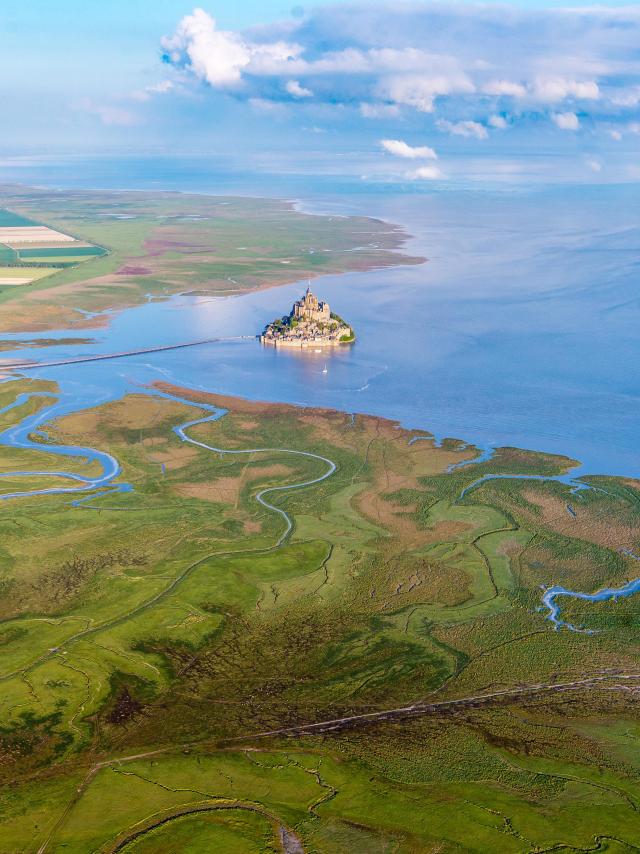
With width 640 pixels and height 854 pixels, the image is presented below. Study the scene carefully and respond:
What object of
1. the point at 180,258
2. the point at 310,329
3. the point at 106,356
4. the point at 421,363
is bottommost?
the point at 106,356

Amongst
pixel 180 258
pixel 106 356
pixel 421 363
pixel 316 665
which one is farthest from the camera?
pixel 180 258

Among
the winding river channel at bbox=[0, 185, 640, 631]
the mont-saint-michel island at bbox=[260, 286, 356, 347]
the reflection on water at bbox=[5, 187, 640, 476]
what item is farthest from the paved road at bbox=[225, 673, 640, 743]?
the mont-saint-michel island at bbox=[260, 286, 356, 347]

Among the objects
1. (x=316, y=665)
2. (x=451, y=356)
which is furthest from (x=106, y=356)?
(x=316, y=665)

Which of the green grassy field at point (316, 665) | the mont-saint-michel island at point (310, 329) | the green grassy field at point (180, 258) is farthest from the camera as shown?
the green grassy field at point (180, 258)

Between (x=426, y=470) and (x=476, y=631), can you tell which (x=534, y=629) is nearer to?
(x=476, y=631)

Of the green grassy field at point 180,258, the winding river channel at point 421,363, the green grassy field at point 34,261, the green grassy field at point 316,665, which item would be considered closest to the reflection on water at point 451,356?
the winding river channel at point 421,363

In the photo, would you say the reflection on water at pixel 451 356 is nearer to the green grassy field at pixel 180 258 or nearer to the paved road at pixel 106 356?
the paved road at pixel 106 356

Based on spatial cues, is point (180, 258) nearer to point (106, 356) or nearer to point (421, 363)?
point (106, 356)
